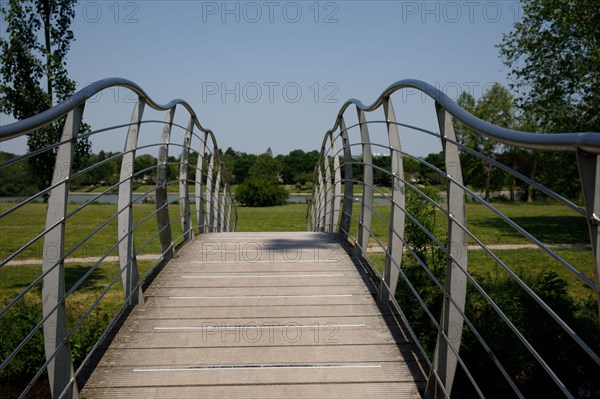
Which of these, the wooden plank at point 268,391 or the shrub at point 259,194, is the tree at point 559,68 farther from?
the shrub at point 259,194

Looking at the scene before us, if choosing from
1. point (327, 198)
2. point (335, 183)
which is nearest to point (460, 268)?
point (335, 183)

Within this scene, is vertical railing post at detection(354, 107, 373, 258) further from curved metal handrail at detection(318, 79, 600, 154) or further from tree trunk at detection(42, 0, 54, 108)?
tree trunk at detection(42, 0, 54, 108)

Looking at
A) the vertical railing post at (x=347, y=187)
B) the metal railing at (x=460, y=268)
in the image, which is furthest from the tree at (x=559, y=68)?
the vertical railing post at (x=347, y=187)

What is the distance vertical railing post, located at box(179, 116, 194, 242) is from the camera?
5.43 meters

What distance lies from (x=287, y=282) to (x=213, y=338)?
1.11m

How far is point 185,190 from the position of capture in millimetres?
5426

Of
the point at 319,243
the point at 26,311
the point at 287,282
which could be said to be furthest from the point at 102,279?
the point at 287,282

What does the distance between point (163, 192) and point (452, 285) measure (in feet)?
9.61

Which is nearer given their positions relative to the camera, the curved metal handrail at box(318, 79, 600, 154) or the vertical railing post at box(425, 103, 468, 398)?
the curved metal handrail at box(318, 79, 600, 154)

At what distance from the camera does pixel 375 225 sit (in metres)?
18.4

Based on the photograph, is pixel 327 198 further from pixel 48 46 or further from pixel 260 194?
pixel 260 194

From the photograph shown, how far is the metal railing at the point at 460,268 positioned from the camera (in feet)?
5.57

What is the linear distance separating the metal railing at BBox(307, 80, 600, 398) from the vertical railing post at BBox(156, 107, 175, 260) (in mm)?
1713

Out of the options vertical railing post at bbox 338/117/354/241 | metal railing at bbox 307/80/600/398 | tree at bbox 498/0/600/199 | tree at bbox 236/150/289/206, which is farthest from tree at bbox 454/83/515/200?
vertical railing post at bbox 338/117/354/241
